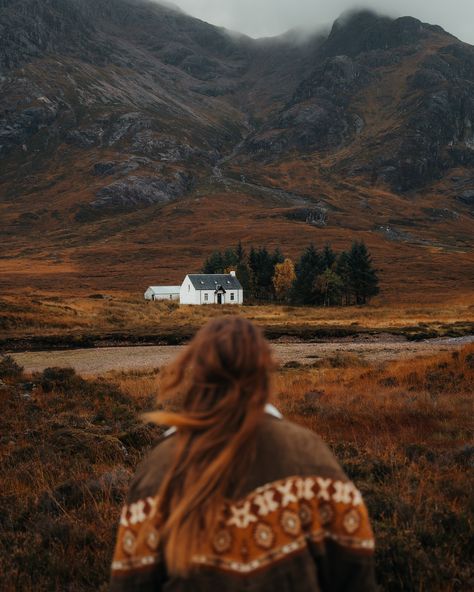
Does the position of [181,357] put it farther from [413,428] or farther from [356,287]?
[356,287]

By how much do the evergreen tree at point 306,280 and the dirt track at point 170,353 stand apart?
118ft

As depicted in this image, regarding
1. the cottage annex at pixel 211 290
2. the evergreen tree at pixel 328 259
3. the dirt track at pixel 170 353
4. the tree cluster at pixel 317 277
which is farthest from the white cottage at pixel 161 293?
the dirt track at pixel 170 353

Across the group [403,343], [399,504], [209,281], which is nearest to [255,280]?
[209,281]

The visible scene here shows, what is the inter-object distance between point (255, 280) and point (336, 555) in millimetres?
86227

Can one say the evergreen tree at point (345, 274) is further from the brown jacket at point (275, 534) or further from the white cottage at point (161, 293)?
the brown jacket at point (275, 534)

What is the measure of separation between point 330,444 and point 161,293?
79.9 metres

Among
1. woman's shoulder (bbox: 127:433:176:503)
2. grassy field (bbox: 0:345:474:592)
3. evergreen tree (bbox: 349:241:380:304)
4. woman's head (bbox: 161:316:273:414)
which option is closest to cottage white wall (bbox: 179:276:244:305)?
evergreen tree (bbox: 349:241:380:304)

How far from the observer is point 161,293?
86.9m

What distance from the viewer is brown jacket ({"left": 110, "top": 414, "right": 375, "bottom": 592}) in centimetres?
248

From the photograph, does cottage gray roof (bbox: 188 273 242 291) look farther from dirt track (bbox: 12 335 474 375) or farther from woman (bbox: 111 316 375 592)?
woman (bbox: 111 316 375 592)

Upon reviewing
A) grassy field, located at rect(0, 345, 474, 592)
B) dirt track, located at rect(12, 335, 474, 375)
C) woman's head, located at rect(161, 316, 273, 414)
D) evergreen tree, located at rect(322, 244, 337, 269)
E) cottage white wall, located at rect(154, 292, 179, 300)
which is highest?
evergreen tree, located at rect(322, 244, 337, 269)

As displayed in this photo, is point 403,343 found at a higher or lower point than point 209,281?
lower

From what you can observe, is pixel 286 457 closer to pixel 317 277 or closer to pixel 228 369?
pixel 228 369

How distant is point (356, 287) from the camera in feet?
256
